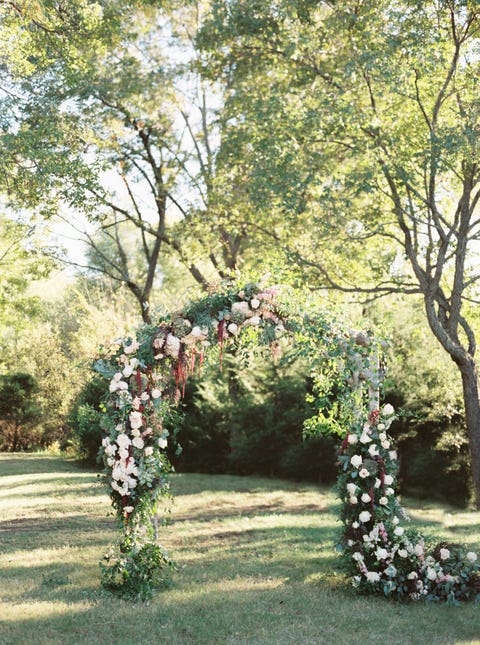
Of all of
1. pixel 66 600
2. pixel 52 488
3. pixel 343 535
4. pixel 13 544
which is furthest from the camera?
pixel 52 488

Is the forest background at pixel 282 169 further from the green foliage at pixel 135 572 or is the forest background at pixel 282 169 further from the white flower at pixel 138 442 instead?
the green foliage at pixel 135 572

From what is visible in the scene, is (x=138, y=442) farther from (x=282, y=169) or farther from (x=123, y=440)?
(x=282, y=169)

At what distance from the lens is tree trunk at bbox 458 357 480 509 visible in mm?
11664

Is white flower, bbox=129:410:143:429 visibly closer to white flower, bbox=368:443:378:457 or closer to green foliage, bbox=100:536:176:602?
green foliage, bbox=100:536:176:602

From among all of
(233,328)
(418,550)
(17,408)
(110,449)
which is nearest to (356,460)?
(418,550)

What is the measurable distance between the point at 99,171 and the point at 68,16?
3.10m

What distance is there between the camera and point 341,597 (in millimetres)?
6332

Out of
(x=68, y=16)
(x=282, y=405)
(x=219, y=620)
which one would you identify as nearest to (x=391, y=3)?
(x=68, y=16)

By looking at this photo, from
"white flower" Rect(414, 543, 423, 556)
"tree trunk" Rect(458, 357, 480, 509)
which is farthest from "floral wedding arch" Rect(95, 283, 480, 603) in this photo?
"tree trunk" Rect(458, 357, 480, 509)

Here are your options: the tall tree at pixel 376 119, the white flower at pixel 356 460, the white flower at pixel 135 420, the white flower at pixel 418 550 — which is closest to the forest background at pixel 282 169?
the tall tree at pixel 376 119

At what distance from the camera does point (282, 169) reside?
11547 millimetres

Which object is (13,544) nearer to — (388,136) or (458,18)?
(388,136)

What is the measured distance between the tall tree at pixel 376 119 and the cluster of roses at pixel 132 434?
5.88 m

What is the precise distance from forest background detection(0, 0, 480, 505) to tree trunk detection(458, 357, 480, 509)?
0.69 meters
